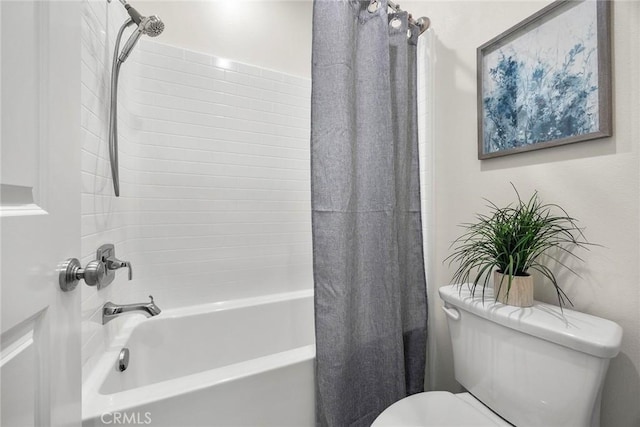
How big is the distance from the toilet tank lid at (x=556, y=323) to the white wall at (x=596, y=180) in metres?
0.11

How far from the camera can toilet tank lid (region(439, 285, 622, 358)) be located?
66 centimetres

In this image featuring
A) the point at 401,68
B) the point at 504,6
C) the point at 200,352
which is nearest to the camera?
the point at 504,6

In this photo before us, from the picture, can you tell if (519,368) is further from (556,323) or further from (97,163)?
(97,163)

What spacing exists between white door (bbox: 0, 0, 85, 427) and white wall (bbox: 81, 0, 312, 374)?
0.66m

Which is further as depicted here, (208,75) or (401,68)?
(208,75)

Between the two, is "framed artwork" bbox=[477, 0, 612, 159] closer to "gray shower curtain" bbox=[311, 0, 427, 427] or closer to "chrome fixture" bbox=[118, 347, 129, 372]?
"gray shower curtain" bbox=[311, 0, 427, 427]

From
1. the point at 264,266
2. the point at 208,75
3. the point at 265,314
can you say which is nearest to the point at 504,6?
the point at 208,75

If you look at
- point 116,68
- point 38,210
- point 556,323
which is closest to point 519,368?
point 556,323

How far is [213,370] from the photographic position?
91 centimetres

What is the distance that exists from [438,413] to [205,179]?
146 centimetres

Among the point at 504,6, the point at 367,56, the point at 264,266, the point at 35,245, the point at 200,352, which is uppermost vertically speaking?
the point at 504,6

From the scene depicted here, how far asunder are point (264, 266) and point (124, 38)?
1.33 meters

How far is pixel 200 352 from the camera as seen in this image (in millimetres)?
1418

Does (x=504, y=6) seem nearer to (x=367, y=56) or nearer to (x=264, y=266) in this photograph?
(x=367, y=56)
